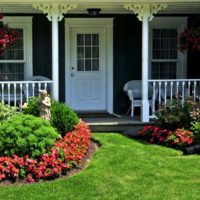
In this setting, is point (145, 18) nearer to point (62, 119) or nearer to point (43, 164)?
point (62, 119)

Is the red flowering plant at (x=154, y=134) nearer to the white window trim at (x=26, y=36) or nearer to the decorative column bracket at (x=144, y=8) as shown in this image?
the decorative column bracket at (x=144, y=8)

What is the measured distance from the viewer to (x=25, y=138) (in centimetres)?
811

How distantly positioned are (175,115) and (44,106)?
9.38 ft

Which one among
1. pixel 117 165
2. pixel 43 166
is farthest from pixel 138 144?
pixel 43 166

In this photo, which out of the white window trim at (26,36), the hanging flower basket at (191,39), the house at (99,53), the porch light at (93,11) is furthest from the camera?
the house at (99,53)

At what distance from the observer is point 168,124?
425 inches

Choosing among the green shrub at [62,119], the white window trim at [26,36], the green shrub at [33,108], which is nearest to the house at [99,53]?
the white window trim at [26,36]

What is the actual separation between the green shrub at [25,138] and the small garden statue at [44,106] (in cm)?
121

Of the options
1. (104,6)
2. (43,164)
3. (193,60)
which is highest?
(104,6)

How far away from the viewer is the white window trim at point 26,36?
1319 centimetres

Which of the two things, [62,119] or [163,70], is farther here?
[163,70]

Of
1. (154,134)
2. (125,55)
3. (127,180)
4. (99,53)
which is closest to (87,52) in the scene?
(99,53)

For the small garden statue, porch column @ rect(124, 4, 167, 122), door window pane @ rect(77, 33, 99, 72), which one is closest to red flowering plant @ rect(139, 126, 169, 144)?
porch column @ rect(124, 4, 167, 122)

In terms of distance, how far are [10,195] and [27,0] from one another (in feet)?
17.3
